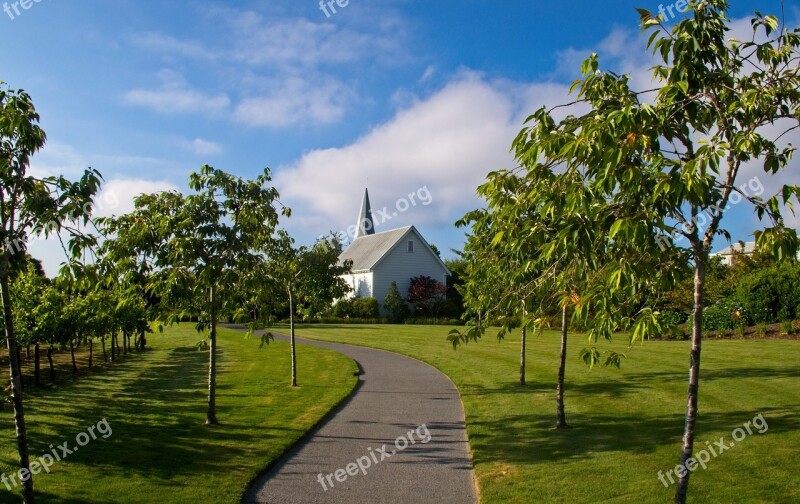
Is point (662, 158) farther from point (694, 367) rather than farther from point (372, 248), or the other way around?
point (372, 248)

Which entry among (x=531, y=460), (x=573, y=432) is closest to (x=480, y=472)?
(x=531, y=460)

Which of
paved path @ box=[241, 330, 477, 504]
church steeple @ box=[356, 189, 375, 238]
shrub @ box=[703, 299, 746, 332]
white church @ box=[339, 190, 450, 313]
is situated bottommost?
paved path @ box=[241, 330, 477, 504]

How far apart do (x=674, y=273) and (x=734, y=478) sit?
449 centimetres

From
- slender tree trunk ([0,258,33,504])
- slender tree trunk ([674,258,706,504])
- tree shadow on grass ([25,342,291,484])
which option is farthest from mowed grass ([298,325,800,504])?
slender tree trunk ([0,258,33,504])

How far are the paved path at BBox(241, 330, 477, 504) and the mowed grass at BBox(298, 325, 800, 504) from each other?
15.4 inches

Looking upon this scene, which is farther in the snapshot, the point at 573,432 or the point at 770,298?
the point at 770,298

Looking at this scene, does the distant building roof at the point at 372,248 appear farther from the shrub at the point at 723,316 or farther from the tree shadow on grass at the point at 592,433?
the tree shadow on grass at the point at 592,433

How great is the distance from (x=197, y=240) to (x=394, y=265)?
129 feet

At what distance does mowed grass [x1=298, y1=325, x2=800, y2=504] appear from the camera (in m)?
7.09

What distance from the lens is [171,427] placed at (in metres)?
10.5

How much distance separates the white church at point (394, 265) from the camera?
48.3 m

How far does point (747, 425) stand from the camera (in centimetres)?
962

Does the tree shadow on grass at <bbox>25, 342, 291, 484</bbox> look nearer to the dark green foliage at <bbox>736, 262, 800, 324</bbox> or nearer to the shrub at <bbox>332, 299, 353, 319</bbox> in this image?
the dark green foliage at <bbox>736, 262, 800, 324</bbox>

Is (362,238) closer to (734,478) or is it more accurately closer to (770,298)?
(770,298)
